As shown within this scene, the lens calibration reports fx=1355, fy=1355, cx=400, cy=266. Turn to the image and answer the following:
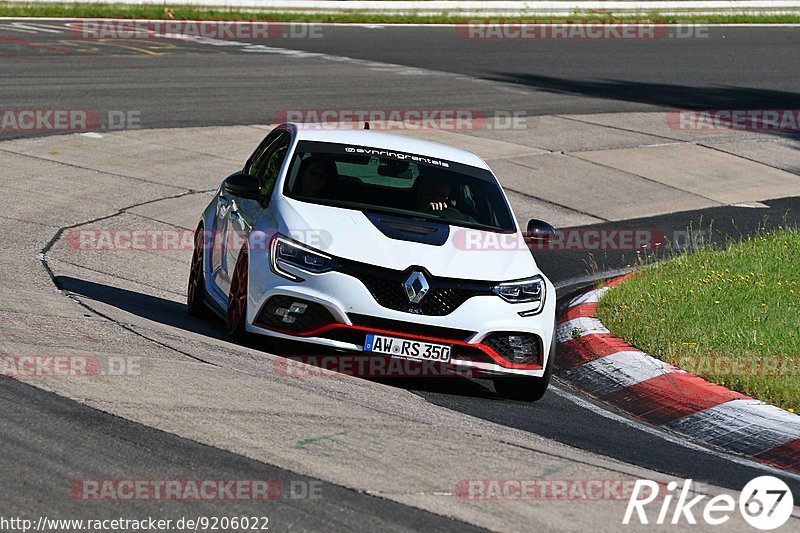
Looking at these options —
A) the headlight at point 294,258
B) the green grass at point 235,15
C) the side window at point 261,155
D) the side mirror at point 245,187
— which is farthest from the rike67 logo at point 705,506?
the green grass at point 235,15

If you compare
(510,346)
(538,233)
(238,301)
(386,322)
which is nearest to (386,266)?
(386,322)

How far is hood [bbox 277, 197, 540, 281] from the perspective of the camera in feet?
27.7

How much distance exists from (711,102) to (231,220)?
58.0ft

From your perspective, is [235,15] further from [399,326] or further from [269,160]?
[399,326]

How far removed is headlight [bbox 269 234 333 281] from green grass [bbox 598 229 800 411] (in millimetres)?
2711

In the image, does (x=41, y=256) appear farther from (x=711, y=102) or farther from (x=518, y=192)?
(x=711, y=102)

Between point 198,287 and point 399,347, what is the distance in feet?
8.34

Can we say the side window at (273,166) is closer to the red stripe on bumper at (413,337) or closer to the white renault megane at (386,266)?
the white renault megane at (386,266)

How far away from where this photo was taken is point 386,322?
27.2 feet

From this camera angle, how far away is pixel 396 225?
888 centimetres

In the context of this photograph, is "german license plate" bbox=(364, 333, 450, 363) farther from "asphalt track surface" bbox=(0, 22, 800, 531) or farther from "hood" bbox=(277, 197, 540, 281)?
A: "hood" bbox=(277, 197, 540, 281)

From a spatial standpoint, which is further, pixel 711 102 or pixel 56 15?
pixel 56 15

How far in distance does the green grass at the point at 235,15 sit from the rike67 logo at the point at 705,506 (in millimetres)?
27642

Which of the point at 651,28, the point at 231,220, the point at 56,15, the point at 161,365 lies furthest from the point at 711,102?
the point at 161,365
